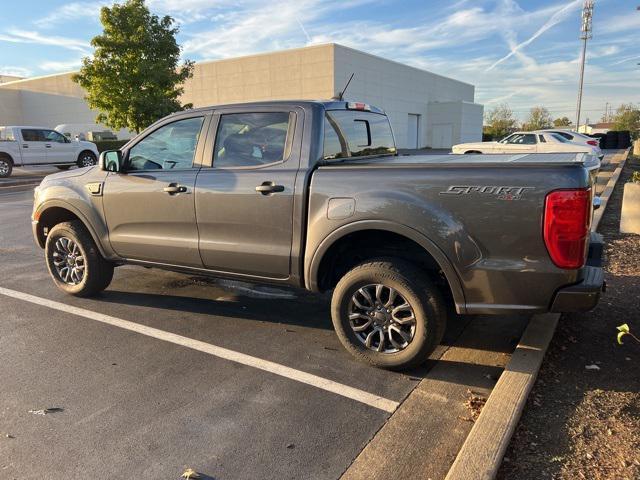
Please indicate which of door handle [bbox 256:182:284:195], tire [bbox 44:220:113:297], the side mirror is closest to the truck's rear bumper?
door handle [bbox 256:182:284:195]

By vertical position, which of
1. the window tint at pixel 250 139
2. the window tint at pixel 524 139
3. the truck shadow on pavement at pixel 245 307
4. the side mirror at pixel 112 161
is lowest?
the truck shadow on pavement at pixel 245 307

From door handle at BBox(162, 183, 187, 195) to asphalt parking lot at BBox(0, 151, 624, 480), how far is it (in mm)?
1200

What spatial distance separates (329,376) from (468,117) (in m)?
56.4

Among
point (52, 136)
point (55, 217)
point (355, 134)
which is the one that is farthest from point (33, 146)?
point (355, 134)

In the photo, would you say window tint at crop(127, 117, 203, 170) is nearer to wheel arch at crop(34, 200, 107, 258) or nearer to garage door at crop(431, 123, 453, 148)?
wheel arch at crop(34, 200, 107, 258)

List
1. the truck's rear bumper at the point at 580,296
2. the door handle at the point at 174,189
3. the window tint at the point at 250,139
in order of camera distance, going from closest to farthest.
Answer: the truck's rear bumper at the point at 580,296
the window tint at the point at 250,139
the door handle at the point at 174,189

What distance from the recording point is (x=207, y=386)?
3.47 m

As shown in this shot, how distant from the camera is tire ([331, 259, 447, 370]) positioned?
340 cm

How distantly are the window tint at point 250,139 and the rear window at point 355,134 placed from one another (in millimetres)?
357

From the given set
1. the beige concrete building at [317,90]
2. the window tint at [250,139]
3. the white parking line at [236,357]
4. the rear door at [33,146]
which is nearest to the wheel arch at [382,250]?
the white parking line at [236,357]

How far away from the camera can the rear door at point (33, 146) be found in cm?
2095

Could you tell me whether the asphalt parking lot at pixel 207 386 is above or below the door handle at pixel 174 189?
below

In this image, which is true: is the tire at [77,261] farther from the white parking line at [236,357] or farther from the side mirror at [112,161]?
the side mirror at [112,161]

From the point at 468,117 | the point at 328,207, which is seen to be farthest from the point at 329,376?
the point at 468,117
